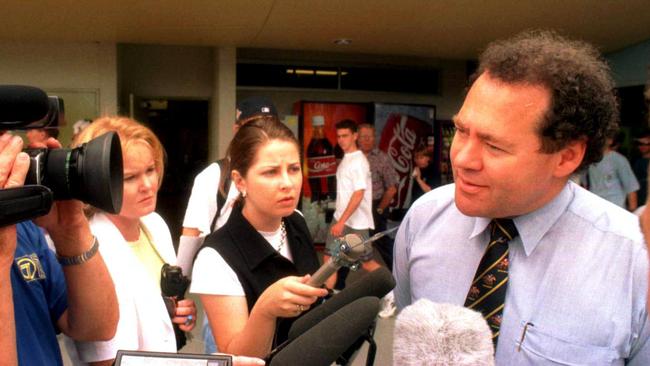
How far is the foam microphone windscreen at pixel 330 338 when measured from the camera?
31.9 inches

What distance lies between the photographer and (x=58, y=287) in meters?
1.27

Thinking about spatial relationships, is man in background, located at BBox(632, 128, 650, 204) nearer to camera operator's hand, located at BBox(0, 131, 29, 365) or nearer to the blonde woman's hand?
the blonde woman's hand

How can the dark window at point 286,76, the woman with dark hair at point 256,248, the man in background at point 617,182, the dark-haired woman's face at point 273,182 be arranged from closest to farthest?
1. the woman with dark hair at point 256,248
2. the dark-haired woman's face at point 273,182
3. the man in background at point 617,182
4. the dark window at point 286,76

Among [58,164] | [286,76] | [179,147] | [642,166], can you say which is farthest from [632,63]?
[58,164]

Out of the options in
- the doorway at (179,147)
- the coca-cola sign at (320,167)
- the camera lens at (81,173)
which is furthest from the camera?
the doorway at (179,147)

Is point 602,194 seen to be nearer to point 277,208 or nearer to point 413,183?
point 413,183

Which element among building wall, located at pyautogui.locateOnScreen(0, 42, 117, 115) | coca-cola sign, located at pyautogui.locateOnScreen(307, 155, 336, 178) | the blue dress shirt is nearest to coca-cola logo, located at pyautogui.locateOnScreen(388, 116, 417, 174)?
coca-cola sign, located at pyautogui.locateOnScreen(307, 155, 336, 178)

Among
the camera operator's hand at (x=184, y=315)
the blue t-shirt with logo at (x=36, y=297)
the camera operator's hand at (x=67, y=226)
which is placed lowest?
the camera operator's hand at (x=184, y=315)

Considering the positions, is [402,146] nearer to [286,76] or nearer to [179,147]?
[286,76]

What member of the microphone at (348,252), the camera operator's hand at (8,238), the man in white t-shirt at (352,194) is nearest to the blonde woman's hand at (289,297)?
the microphone at (348,252)

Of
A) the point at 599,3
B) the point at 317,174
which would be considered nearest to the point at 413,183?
the point at 317,174

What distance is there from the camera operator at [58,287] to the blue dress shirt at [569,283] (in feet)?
2.55

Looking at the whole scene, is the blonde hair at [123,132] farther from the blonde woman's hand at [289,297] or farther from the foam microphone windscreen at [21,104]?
the blonde woman's hand at [289,297]

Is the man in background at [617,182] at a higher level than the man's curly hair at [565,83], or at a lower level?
lower
